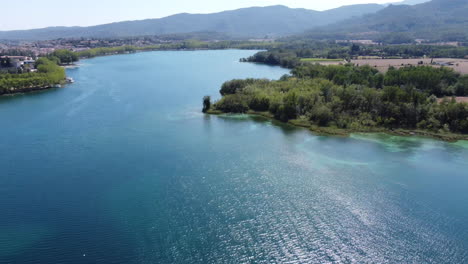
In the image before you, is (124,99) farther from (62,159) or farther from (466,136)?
(466,136)

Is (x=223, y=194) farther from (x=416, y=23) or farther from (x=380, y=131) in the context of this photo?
(x=416, y=23)

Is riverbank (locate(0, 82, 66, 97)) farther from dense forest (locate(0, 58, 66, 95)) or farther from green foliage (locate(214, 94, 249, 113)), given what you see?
green foliage (locate(214, 94, 249, 113))

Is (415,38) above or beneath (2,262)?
above

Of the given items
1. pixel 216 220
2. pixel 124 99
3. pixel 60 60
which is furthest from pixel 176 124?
pixel 60 60

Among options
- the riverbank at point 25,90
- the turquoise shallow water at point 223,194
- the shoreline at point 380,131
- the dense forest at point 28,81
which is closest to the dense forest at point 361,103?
the shoreline at point 380,131

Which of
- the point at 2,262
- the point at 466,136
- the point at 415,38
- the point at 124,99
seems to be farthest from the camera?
the point at 415,38

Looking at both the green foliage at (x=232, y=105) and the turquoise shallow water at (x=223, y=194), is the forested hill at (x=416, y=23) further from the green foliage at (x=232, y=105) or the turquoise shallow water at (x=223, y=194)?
the turquoise shallow water at (x=223, y=194)
